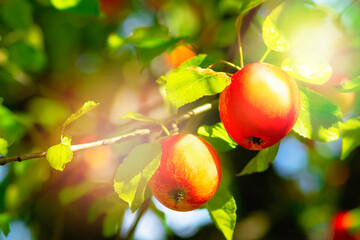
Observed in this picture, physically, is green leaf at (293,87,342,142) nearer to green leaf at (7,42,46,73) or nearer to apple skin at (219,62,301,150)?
apple skin at (219,62,301,150)

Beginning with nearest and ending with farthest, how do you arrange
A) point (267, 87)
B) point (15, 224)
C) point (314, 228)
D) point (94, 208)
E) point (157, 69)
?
point (267, 87)
point (94, 208)
point (15, 224)
point (157, 69)
point (314, 228)

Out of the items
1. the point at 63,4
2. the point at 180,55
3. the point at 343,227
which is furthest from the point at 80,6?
the point at 343,227

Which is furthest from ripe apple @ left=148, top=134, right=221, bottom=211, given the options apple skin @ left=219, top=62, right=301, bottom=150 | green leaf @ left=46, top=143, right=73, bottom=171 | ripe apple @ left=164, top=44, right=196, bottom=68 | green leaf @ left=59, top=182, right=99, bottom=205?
ripe apple @ left=164, top=44, right=196, bottom=68

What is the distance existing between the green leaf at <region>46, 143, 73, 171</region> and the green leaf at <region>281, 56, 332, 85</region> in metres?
0.63

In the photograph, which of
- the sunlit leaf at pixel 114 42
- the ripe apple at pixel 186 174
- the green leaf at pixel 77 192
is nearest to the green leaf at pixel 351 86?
the ripe apple at pixel 186 174

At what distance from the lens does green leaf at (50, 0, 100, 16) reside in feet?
4.44

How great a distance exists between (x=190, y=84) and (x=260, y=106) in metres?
0.19

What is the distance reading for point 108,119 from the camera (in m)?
2.30

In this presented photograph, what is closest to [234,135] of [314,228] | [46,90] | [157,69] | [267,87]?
[267,87]

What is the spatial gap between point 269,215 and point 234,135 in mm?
1836

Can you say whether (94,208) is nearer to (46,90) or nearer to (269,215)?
(46,90)

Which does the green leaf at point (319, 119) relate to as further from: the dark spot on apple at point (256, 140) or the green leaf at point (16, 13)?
the green leaf at point (16, 13)

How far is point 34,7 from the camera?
2.32 meters

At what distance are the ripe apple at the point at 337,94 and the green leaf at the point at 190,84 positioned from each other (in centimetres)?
66
